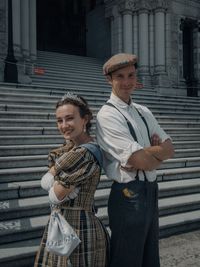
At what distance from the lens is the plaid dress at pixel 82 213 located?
1936 mm

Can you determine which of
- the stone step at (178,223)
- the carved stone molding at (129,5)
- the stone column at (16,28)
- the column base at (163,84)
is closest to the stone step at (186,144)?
the stone step at (178,223)

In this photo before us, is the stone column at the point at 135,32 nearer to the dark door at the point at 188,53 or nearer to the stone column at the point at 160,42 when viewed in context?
the stone column at the point at 160,42

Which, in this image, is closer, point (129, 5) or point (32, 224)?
point (32, 224)

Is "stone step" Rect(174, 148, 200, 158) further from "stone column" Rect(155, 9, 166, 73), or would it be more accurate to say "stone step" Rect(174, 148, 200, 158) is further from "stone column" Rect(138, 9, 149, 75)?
"stone column" Rect(138, 9, 149, 75)

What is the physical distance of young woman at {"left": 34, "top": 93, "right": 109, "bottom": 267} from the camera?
6.36 feet

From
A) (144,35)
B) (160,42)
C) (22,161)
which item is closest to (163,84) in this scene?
(160,42)

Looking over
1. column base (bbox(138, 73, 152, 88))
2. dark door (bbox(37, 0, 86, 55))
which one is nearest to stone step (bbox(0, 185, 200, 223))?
column base (bbox(138, 73, 152, 88))

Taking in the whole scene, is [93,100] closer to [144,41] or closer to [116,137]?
[144,41]

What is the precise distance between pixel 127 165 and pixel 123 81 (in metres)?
0.53

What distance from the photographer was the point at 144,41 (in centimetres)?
1562

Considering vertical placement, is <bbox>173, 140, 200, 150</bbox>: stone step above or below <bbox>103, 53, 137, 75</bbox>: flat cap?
below

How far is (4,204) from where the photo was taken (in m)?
4.44

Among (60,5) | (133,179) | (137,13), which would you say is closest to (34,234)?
(133,179)

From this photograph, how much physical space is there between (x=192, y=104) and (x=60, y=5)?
1070 centimetres
